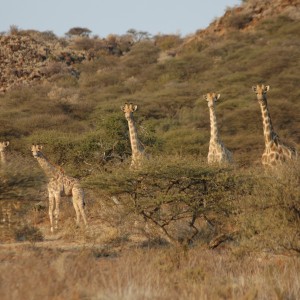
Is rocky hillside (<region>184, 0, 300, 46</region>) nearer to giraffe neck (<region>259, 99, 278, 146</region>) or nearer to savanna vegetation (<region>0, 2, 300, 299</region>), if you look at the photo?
savanna vegetation (<region>0, 2, 300, 299</region>)

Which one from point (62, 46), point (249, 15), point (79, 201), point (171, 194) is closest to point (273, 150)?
point (171, 194)

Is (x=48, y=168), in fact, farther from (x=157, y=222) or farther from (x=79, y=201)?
(x=157, y=222)

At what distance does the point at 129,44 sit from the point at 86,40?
5814 mm

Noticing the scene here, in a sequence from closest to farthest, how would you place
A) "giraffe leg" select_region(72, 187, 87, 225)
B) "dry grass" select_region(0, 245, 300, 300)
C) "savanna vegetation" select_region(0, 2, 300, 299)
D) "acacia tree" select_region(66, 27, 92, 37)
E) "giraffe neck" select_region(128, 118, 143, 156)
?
"dry grass" select_region(0, 245, 300, 300) < "savanna vegetation" select_region(0, 2, 300, 299) < "giraffe leg" select_region(72, 187, 87, 225) < "giraffe neck" select_region(128, 118, 143, 156) < "acacia tree" select_region(66, 27, 92, 37)

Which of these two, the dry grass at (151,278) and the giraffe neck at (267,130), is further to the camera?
the giraffe neck at (267,130)

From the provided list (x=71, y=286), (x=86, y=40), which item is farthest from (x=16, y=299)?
(x=86, y=40)

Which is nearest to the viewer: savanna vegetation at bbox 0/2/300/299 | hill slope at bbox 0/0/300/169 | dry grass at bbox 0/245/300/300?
dry grass at bbox 0/245/300/300

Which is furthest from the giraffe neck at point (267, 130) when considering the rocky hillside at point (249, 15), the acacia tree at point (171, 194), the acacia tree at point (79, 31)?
the acacia tree at point (79, 31)

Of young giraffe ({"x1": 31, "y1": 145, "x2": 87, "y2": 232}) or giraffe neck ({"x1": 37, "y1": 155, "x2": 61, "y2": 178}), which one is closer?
young giraffe ({"x1": 31, "y1": 145, "x2": 87, "y2": 232})

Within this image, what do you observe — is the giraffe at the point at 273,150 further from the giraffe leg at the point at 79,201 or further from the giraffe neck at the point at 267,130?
the giraffe leg at the point at 79,201

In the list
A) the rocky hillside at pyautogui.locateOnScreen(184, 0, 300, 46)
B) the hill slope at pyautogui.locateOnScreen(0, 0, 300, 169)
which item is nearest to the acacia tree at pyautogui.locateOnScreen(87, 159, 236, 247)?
the hill slope at pyautogui.locateOnScreen(0, 0, 300, 169)

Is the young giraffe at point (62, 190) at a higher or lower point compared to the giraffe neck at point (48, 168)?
lower

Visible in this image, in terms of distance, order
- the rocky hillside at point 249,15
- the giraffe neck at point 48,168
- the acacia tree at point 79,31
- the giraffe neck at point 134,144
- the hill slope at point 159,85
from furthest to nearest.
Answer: the acacia tree at point 79,31 → the rocky hillside at point 249,15 → the hill slope at point 159,85 → the giraffe neck at point 134,144 → the giraffe neck at point 48,168

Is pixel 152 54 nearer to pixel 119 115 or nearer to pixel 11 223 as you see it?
pixel 119 115
